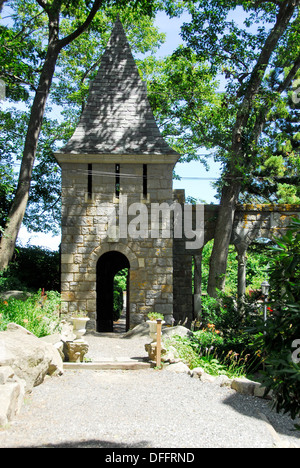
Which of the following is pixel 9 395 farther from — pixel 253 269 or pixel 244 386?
pixel 253 269

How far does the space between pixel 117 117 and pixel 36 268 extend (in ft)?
17.4

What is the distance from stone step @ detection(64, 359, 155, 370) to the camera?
800 cm

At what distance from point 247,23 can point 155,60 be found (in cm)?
684

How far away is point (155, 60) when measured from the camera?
20.7 metres

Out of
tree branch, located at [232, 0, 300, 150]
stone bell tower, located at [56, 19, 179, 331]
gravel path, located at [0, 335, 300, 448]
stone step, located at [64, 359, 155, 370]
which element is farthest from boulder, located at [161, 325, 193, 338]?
tree branch, located at [232, 0, 300, 150]

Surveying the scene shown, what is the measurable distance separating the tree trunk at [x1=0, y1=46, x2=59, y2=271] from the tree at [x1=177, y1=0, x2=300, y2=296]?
15.0 feet

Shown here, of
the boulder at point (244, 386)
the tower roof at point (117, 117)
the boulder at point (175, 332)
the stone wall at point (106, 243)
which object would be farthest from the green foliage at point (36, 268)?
the boulder at point (244, 386)

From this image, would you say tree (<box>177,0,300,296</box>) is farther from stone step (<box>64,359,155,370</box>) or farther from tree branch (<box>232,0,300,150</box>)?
stone step (<box>64,359,155,370</box>)

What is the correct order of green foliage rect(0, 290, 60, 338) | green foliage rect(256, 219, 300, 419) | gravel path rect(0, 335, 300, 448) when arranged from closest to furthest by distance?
1. green foliage rect(256, 219, 300, 419)
2. gravel path rect(0, 335, 300, 448)
3. green foliage rect(0, 290, 60, 338)

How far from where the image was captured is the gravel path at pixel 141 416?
471cm

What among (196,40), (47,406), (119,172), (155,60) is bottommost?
(47,406)

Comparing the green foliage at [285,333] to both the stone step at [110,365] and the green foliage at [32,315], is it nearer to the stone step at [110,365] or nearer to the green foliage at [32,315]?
the stone step at [110,365]
